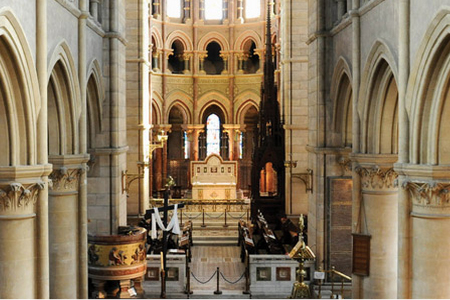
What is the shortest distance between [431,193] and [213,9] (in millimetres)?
28122

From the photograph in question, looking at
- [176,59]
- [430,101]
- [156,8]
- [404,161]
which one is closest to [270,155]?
[156,8]

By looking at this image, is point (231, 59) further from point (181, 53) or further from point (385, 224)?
point (385, 224)

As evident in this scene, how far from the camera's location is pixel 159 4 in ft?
112

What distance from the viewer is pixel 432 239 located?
396 inches

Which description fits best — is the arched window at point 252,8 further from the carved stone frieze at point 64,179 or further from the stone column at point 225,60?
the carved stone frieze at point 64,179

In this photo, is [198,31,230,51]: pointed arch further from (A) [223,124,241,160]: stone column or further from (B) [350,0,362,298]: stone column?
(B) [350,0,362,298]: stone column

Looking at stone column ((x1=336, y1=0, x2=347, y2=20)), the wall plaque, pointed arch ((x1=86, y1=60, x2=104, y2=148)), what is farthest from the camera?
pointed arch ((x1=86, y1=60, x2=104, y2=148))

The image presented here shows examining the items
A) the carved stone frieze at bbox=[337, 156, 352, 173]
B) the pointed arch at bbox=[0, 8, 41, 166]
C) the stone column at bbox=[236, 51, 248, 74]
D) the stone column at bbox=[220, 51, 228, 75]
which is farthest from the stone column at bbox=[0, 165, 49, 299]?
the stone column at bbox=[236, 51, 248, 74]

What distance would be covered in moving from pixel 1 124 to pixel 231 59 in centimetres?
2634

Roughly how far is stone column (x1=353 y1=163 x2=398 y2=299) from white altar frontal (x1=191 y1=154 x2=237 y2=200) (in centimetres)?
1569

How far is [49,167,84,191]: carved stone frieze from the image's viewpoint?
13188 millimetres

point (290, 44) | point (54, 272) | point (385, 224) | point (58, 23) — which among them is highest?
point (290, 44)

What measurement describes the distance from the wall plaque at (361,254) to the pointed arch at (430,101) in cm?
417

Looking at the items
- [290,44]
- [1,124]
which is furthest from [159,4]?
[1,124]
